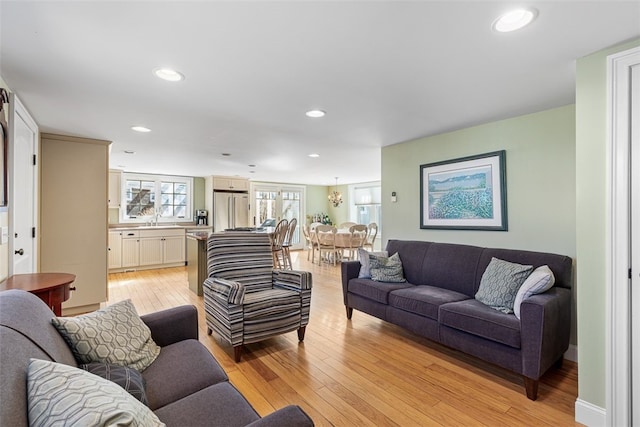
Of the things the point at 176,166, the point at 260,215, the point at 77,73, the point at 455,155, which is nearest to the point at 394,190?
the point at 455,155

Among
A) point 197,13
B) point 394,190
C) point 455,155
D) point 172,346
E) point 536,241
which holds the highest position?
point 197,13

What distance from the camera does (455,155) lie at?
3.48 m

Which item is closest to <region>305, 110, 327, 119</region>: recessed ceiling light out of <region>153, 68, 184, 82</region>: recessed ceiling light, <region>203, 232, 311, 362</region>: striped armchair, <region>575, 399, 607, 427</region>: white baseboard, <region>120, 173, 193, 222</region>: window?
<region>153, 68, 184, 82</region>: recessed ceiling light

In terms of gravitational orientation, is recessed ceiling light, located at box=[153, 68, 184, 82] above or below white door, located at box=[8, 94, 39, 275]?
above

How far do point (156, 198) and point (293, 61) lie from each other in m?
6.58

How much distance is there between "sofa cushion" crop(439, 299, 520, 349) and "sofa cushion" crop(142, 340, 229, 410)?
1.82 meters

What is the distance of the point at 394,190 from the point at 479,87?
6.73 ft

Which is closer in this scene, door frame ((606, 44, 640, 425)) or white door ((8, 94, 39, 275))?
door frame ((606, 44, 640, 425))

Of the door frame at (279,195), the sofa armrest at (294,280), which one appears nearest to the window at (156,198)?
the door frame at (279,195)

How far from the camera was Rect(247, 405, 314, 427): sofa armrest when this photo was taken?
3.03 feet

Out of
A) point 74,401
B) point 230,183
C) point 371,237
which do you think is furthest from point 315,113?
point 230,183

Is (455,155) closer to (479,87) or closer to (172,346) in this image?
(479,87)

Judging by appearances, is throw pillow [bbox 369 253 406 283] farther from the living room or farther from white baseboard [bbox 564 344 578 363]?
white baseboard [bbox 564 344 578 363]

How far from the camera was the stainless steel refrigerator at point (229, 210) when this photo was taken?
24.5ft
